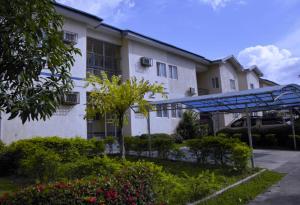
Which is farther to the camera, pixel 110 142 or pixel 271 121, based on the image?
pixel 271 121

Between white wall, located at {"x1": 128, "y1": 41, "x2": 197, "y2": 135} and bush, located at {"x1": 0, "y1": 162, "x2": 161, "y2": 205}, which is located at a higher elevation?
white wall, located at {"x1": 128, "y1": 41, "x2": 197, "y2": 135}

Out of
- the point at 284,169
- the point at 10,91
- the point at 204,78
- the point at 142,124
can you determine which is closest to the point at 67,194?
the point at 10,91

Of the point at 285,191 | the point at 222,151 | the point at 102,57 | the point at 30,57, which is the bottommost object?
the point at 285,191

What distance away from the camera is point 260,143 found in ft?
72.9

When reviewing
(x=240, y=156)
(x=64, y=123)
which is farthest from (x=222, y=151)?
(x=64, y=123)

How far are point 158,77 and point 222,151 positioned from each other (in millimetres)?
14922

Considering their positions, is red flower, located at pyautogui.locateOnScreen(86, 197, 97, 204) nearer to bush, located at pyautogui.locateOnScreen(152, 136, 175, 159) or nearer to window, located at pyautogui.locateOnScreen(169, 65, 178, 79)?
bush, located at pyautogui.locateOnScreen(152, 136, 175, 159)

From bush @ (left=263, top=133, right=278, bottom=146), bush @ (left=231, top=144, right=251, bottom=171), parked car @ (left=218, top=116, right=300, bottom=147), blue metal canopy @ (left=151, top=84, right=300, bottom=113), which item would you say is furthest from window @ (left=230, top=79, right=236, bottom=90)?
bush @ (left=231, top=144, right=251, bottom=171)

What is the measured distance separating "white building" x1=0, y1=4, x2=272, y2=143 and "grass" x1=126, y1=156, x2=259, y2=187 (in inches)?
186

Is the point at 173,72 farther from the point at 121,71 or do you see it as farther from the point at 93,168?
the point at 93,168

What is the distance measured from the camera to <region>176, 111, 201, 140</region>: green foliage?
26.9 m

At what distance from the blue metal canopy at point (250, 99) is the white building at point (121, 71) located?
464 centimetres

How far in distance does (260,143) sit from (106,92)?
1431cm

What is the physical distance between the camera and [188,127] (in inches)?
1074
